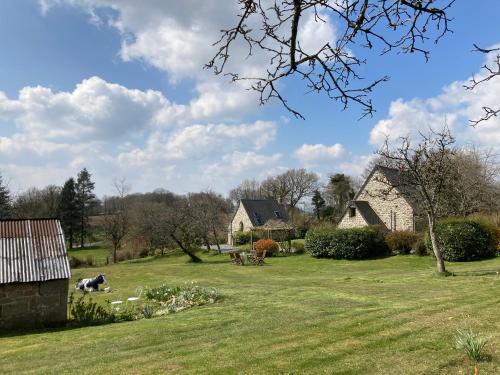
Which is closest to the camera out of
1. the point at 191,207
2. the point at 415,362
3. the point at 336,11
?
the point at 336,11

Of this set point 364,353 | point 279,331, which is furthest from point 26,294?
point 364,353

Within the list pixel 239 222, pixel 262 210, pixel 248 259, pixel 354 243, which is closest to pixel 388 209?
pixel 354 243

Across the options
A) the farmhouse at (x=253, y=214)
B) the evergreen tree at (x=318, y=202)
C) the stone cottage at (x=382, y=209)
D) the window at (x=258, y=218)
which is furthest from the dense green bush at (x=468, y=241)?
the evergreen tree at (x=318, y=202)

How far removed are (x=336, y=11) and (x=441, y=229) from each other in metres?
24.4

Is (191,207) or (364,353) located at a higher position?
(191,207)

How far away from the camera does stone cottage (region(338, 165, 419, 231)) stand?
34.9 meters

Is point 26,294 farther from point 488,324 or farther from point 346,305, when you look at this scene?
point 488,324

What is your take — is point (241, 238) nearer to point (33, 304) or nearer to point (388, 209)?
point (388, 209)

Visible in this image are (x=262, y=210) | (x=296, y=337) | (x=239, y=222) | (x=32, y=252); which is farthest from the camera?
(x=239, y=222)

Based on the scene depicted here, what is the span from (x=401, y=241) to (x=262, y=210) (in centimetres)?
2963

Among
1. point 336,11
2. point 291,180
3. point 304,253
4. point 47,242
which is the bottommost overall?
point 304,253

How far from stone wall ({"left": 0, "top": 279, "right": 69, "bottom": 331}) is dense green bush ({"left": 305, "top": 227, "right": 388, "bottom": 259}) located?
20.4 metres

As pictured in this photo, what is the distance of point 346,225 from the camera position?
38.3 metres

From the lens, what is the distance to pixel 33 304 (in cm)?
1302
